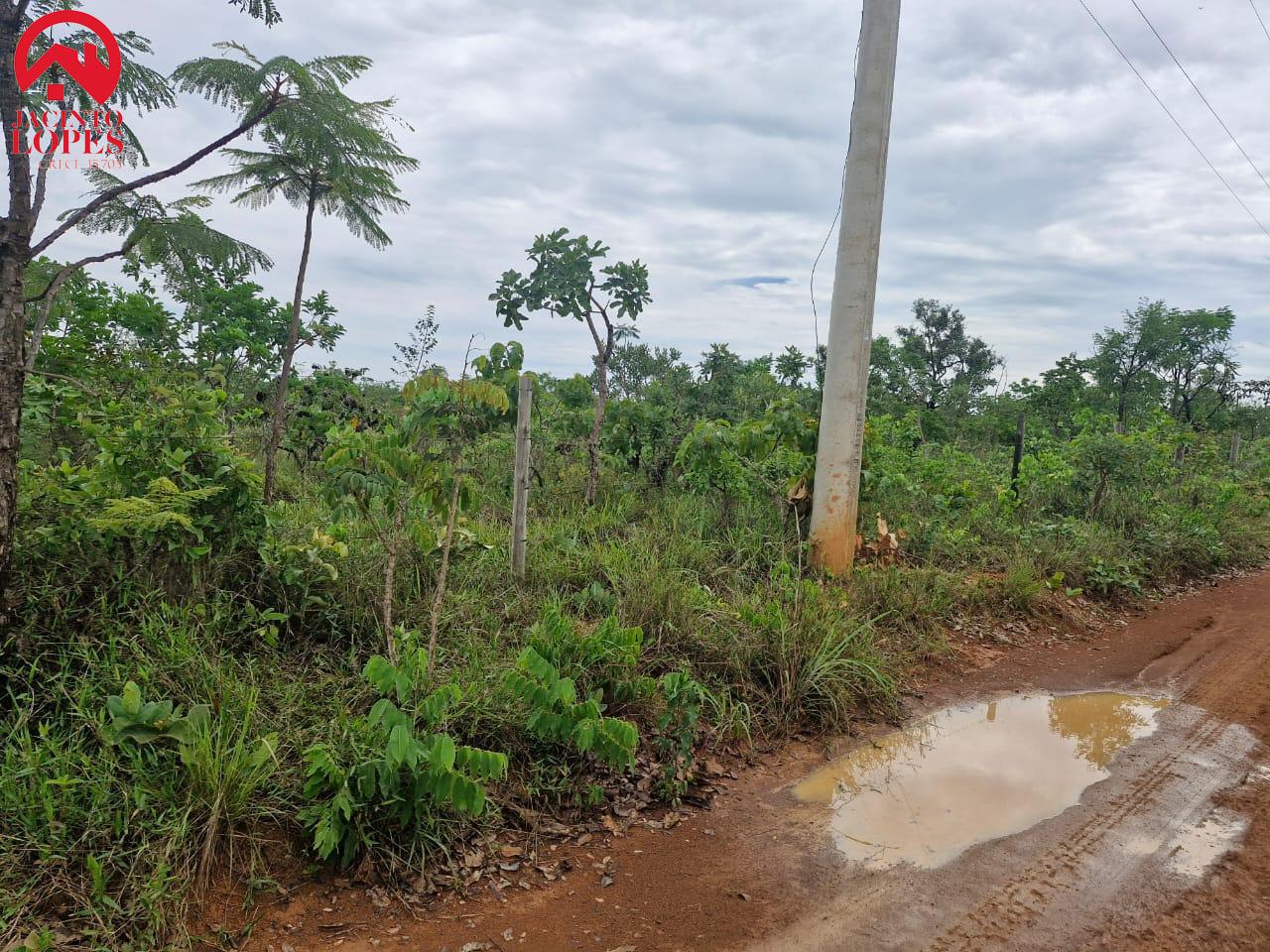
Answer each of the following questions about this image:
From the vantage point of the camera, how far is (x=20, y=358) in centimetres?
305

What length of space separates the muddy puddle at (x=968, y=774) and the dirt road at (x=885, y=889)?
68 millimetres

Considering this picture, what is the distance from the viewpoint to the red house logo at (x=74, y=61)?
3.15 meters

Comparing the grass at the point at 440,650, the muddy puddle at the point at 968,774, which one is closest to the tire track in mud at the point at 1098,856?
the muddy puddle at the point at 968,774

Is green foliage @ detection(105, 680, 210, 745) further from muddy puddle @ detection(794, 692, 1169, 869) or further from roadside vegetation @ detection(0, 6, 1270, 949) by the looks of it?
muddy puddle @ detection(794, 692, 1169, 869)

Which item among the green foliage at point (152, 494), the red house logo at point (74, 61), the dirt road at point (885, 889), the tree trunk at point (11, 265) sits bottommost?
the dirt road at point (885, 889)

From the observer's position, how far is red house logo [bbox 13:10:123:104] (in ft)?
10.3

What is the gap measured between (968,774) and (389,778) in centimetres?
277

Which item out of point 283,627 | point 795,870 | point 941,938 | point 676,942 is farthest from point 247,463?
point 941,938

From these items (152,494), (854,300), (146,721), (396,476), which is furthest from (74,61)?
(854,300)

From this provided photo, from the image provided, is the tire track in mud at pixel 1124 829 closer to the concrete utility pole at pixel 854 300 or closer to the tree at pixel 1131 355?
the concrete utility pole at pixel 854 300

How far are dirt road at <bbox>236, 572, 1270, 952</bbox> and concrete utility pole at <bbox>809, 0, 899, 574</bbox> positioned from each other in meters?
2.34

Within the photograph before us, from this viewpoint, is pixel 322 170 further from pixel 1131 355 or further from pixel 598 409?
pixel 1131 355

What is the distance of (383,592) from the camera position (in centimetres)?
432

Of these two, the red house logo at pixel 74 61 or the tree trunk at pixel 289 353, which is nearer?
the red house logo at pixel 74 61
